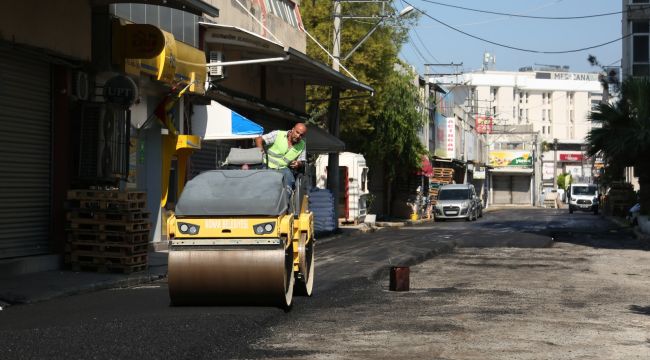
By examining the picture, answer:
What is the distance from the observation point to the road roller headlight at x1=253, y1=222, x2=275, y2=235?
1139cm

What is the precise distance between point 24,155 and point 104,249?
2.03 meters

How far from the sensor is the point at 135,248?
1702cm

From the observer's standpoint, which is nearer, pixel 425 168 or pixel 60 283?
pixel 60 283

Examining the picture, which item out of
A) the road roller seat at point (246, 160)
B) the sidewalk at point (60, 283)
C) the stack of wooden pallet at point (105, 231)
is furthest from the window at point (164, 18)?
the road roller seat at point (246, 160)

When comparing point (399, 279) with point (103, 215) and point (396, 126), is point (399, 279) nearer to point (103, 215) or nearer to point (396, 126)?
point (103, 215)

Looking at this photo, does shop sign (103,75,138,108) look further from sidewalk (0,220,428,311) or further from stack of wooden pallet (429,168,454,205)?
stack of wooden pallet (429,168,454,205)

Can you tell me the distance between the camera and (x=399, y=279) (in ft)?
48.6

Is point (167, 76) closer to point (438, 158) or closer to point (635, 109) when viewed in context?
point (635, 109)

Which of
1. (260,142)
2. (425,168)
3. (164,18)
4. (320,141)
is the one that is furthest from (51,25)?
(425,168)

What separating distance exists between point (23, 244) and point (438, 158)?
59.3 meters

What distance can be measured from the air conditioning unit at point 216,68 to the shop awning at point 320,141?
6950mm

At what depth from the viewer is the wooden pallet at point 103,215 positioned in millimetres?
16844

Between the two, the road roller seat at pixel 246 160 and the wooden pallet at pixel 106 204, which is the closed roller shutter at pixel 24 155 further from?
the road roller seat at pixel 246 160

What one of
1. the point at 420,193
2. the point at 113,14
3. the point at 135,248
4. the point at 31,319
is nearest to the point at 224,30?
the point at 113,14
